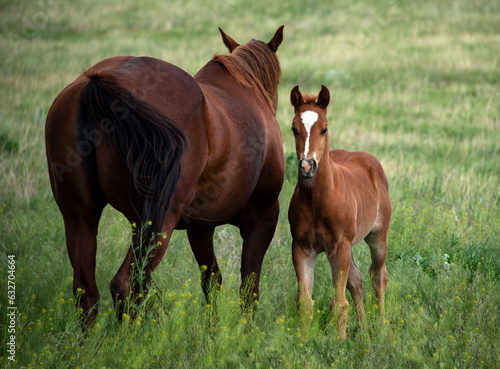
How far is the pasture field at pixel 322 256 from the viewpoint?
3.50 metres

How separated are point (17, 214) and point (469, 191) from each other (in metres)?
5.89

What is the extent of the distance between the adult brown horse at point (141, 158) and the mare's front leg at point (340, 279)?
812mm

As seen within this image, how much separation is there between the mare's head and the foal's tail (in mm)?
1207

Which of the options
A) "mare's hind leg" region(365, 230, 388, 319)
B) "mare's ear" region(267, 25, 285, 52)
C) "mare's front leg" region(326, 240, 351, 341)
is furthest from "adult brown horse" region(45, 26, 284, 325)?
"mare's hind leg" region(365, 230, 388, 319)

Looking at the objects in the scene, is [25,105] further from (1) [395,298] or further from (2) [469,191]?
(1) [395,298]

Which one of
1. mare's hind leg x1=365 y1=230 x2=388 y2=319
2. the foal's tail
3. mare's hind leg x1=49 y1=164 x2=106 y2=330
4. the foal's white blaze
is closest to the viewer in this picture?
the foal's tail

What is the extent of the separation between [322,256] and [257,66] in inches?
78.9

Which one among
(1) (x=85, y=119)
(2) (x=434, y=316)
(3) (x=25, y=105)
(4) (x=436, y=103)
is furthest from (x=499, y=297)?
(3) (x=25, y=105)

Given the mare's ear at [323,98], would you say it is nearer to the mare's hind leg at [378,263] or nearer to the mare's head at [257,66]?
the mare's head at [257,66]

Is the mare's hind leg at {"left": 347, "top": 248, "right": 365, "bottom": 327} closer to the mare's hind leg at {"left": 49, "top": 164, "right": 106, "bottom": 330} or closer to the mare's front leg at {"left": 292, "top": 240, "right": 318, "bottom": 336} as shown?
the mare's front leg at {"left": 292, "top": 240, "right": 318, "bottom": 336}

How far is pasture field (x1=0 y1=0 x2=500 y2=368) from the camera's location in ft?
11.5

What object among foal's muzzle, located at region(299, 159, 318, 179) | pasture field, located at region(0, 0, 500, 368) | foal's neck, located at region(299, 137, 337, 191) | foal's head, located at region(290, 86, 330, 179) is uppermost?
foal's head, located at region(290, 86, 330, 179)

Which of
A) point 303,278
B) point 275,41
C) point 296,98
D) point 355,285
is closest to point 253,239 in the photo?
point 303,278

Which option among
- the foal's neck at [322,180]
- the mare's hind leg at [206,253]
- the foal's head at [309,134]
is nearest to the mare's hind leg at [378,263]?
the foal's neck at [322,180]
